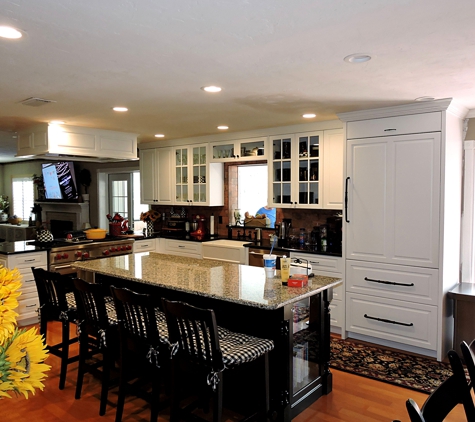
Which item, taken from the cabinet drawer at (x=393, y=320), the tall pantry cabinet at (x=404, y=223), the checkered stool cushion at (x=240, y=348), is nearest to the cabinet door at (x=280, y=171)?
the tall pantry cabinet at (x=404, y=223)

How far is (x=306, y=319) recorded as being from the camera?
9.82ft

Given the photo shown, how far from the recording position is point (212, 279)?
3074 millimetres

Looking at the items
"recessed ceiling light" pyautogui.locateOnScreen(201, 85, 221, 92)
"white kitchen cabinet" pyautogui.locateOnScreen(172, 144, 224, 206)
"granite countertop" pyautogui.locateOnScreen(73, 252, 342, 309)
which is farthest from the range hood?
"recessed ceiling light" pyautogui.locateOnScreen(201, 85, 221, 92)

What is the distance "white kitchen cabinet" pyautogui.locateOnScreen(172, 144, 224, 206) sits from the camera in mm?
6051

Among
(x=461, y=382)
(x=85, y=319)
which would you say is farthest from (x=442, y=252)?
(x=85, y=319)

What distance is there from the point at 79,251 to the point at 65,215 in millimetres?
4085

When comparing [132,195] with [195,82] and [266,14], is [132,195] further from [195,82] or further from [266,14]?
[266,14]

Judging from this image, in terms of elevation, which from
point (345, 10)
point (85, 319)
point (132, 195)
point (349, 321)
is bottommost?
point (349, 321)

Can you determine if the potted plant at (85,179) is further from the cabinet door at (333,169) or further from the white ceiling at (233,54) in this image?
the cabinet door at (333,169)

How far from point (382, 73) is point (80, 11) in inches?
77.9

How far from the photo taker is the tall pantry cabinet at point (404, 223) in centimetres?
379

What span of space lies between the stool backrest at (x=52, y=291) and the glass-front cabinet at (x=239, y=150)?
9.87ft

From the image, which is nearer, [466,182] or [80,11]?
[80,11]

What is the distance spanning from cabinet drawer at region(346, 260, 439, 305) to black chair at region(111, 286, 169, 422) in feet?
7.40
